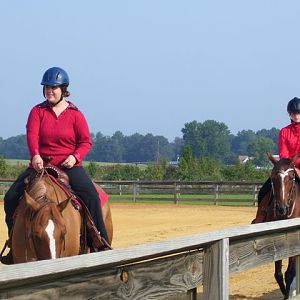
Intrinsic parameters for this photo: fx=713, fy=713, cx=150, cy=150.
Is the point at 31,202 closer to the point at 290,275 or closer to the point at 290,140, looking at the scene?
the point at 290,275

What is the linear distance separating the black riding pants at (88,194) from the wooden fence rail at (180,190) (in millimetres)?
28117

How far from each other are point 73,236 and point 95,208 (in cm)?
61

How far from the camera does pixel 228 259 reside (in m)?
5.24

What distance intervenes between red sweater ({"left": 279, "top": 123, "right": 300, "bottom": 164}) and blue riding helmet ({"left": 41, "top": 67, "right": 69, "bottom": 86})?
4160 millimetres

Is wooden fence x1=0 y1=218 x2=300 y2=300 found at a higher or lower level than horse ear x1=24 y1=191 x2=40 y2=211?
lower

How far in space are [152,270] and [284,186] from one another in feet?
18.0

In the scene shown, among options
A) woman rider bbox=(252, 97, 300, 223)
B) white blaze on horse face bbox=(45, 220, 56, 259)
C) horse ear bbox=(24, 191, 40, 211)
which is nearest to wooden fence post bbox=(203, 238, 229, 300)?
white blaze on horse face bbox=(45, 220, 56, 259)

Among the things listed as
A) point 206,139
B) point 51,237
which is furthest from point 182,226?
point 206,139

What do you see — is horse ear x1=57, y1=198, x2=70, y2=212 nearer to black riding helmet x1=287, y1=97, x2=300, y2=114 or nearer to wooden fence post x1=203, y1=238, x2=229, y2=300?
wooden fence post x1=203, y1=238, x2=229, y2=300

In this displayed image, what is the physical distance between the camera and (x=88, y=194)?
23.7ft

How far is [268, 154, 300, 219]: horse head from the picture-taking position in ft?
30.9

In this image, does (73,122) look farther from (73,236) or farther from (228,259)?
(228,259)

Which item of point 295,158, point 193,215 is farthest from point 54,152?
point 193,215

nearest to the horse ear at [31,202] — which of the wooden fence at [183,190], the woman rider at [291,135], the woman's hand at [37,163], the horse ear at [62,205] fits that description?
the horse ear at [62,205]
